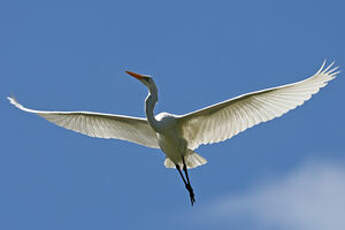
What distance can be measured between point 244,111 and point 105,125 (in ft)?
10.1

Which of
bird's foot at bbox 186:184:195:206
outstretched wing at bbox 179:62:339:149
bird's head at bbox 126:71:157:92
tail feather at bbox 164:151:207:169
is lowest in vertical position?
bird's foot at bbox 186:184:195:206

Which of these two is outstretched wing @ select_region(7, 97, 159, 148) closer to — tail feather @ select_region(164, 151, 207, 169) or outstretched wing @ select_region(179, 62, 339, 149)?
tail feather @ select_region(164, 151, 207, 169)

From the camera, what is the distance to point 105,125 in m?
17.7

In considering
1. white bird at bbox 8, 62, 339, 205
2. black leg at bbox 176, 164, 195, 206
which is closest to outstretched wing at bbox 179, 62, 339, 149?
white bird at bbox 8, 62, 339, 205

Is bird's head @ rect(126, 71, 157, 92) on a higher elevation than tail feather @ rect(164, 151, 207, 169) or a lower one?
higher

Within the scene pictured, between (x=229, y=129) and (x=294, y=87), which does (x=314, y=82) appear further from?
(x=229, y=129)

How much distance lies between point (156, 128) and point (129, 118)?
1.15 metres

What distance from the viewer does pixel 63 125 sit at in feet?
57.8

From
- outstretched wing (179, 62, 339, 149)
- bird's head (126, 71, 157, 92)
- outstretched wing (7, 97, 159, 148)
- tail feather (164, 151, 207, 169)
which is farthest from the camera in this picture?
tail feather (164, 151, 207, 169)

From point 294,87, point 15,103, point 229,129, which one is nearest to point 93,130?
point 15,103

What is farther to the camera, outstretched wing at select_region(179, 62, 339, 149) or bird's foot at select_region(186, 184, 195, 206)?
bird's foot at select_region(186, 184, 195, 206)

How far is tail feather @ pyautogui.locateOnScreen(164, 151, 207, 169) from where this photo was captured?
17.4 metres

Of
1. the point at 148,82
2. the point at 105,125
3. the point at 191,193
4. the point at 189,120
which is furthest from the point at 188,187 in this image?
the point at 148,82

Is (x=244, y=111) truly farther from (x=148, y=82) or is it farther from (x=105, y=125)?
(x=105, y=125)
